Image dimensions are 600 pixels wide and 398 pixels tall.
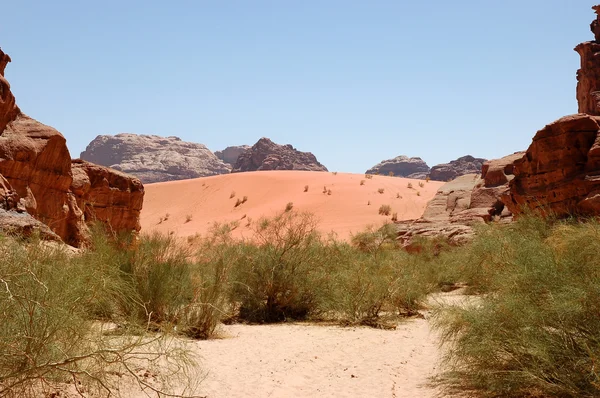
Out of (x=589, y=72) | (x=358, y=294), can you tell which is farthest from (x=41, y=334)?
(x=589, y=72)

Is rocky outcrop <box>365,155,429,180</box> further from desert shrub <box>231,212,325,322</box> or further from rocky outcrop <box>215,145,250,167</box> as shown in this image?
desert shrub <box>231,212,325,322</box>

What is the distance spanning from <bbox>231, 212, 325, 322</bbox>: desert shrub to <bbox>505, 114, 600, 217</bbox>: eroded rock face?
7895mm

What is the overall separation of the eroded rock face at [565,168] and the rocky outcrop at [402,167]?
331 ft

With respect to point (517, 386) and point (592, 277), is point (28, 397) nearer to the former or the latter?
point (517, 386)

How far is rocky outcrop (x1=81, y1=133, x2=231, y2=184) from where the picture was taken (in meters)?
105

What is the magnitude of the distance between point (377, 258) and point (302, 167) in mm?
79647

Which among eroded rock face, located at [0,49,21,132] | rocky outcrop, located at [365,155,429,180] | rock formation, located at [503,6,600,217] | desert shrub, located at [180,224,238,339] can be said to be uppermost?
rocky outcrop, located at [365,155,429,180]

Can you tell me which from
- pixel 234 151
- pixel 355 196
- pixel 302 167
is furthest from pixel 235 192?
pixel 234 151

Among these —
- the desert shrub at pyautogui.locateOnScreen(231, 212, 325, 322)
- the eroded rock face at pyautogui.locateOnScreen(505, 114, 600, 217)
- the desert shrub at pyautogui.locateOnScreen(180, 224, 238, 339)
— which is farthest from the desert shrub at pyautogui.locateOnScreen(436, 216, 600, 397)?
the eroded rock face at pyautogui.locateOnScreen(505, 114, 600, 217)

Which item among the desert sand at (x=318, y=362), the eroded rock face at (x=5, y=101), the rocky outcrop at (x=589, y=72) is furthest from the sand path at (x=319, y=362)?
the rocky outcrop at (x=589, y=72)

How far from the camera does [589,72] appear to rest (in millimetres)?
29344

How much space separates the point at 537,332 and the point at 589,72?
28653 mm

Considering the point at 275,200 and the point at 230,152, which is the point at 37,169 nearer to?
the point at 275,200

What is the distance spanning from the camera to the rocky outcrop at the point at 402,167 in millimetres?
121431
